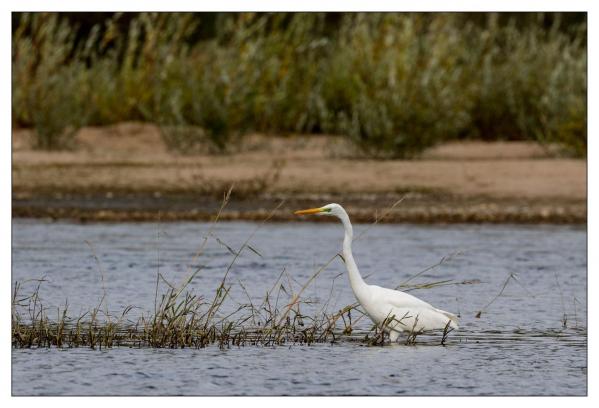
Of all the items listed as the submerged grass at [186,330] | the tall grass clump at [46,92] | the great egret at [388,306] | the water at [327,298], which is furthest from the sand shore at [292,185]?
the great egret at [388,306]

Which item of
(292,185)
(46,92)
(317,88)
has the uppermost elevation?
(317,88)

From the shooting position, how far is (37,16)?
24.1 meters

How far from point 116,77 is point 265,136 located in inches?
145

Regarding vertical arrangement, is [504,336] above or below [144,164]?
below

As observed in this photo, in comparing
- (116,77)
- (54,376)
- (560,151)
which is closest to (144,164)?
(116,77)

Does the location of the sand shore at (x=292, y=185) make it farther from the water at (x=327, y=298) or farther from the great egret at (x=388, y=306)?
the great egret at (x=388, y=306)

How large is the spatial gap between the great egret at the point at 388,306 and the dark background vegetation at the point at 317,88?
1170 cm

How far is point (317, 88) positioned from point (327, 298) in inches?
492

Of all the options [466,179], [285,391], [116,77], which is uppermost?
[116,77]

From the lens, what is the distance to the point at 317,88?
78.4 feet

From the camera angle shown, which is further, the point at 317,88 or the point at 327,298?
the point at 317,88

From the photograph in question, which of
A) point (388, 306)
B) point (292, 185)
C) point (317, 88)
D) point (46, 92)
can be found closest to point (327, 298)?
point (388, 306)

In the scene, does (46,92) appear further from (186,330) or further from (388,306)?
(388,306)

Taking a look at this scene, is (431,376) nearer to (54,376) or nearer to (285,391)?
(285,391)
